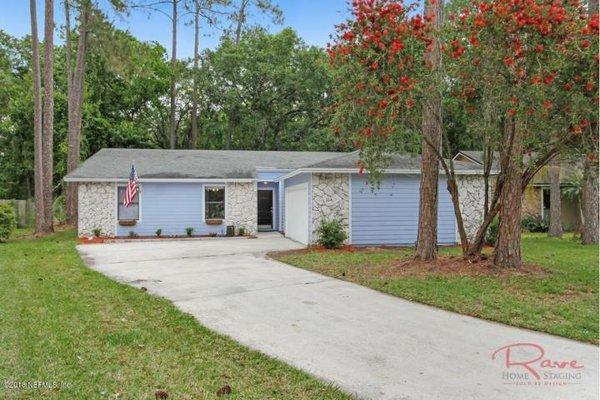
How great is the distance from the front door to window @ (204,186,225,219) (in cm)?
235

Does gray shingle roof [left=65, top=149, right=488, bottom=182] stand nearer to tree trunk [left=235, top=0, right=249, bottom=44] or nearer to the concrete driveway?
the concrete driveway

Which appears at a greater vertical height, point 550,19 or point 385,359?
point 550,19

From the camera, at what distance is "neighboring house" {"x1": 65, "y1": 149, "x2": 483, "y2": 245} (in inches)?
548

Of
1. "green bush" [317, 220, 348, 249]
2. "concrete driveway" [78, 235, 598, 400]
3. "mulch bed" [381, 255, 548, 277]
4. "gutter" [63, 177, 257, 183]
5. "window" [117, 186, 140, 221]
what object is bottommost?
"concrete driveway" [78, 235, 598, 400]

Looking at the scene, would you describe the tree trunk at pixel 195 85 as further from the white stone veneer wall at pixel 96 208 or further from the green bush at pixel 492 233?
the green bush at pixel 492 233

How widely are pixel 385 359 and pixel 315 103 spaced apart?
2498cm

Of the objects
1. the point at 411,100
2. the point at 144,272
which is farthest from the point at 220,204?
the point at 411,100

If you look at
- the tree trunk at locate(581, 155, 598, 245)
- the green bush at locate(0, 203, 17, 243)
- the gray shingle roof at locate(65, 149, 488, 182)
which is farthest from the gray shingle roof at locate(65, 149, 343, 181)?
the tree trunk at locate(581, 155, 598, 245)

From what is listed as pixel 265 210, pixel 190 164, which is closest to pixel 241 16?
pixel 190 164

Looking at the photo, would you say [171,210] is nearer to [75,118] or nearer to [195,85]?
[75,118]

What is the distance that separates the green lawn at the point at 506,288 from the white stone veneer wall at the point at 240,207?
22.6 feet

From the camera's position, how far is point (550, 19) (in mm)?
6367

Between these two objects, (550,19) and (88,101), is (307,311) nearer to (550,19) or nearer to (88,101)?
(550,19)

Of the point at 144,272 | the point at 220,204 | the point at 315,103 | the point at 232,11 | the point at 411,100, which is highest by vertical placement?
the point at 232,11
